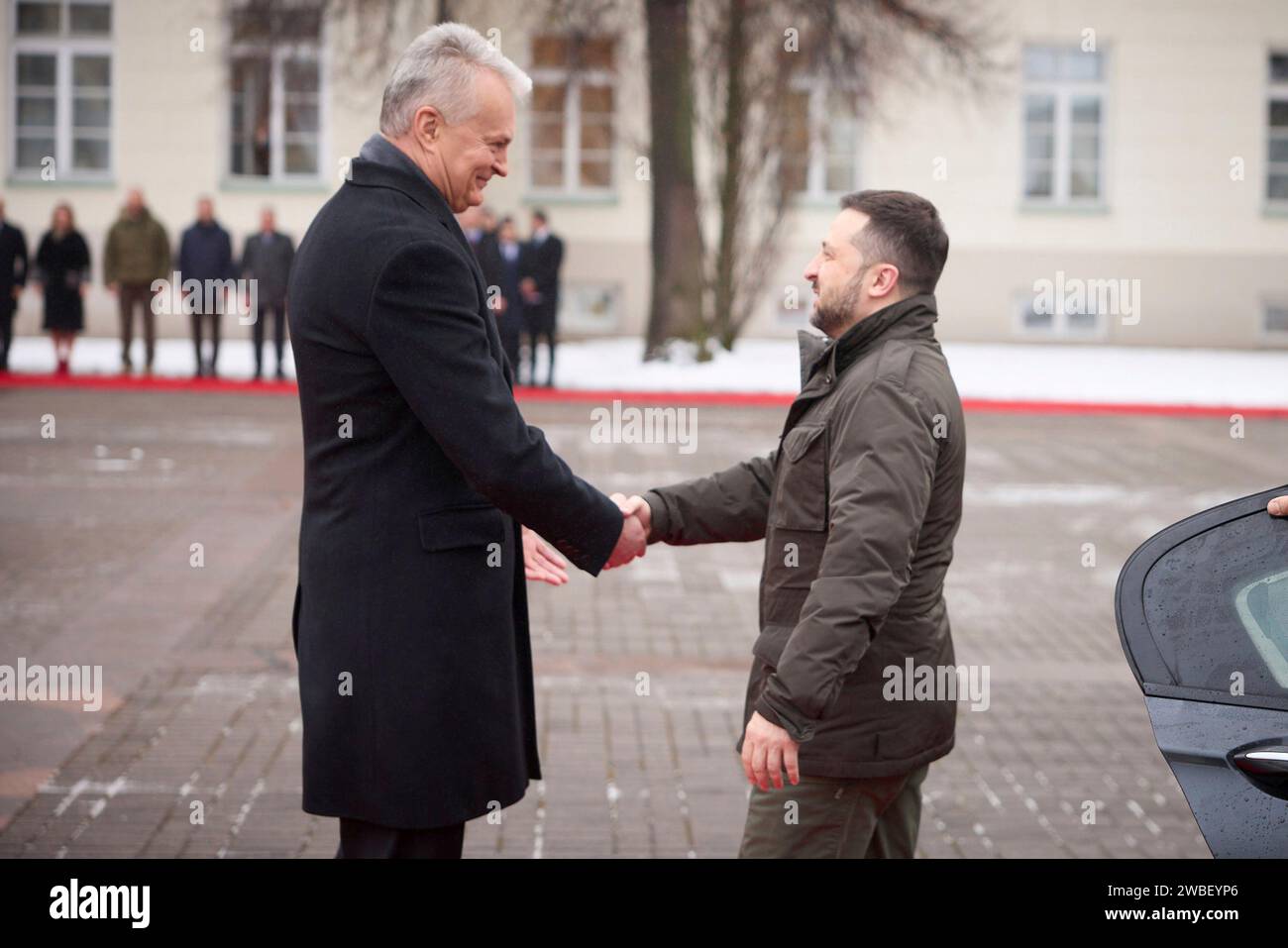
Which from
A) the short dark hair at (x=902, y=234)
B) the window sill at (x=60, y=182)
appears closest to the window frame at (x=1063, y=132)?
the window sill at (x=60, y=182)

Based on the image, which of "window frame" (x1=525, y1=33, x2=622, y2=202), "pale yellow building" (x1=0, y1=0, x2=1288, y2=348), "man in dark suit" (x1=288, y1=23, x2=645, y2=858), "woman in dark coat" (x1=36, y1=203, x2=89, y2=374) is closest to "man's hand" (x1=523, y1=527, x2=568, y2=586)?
"man in dark suit" (x1=288, y1=23, x2=645, y2=858)

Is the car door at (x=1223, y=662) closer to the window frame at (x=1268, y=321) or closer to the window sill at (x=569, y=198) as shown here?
the window sill at (x=569, y=198)

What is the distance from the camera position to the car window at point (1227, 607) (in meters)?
2.45

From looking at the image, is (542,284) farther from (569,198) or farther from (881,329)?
(881,329)

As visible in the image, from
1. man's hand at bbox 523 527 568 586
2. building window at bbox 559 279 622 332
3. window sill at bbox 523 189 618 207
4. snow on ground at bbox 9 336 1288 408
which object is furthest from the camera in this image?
building window at bbox 559 279 622 332

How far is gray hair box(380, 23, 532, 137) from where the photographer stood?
3.15 m

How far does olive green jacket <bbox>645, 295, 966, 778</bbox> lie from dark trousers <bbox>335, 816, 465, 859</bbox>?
66cm

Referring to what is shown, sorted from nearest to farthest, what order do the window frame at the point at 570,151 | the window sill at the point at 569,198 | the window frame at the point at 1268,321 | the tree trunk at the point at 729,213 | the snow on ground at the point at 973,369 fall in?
the snow on ground at the point at 973,369 → the tree trunk at the point at 729,213 → the window frame at the point at 570,151 → the window sill at the point at 569,198 → the window frame at the point at 1268,321

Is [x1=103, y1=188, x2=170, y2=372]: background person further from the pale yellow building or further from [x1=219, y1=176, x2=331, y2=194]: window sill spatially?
[x1=219, y1=176, x2=331, y2=194]: window sill

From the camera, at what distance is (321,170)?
26.2m

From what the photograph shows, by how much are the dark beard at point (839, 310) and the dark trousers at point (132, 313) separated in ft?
56.3

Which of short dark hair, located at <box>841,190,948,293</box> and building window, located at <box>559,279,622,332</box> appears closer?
short dark hair, located at <box>841,190,948,293</box>
